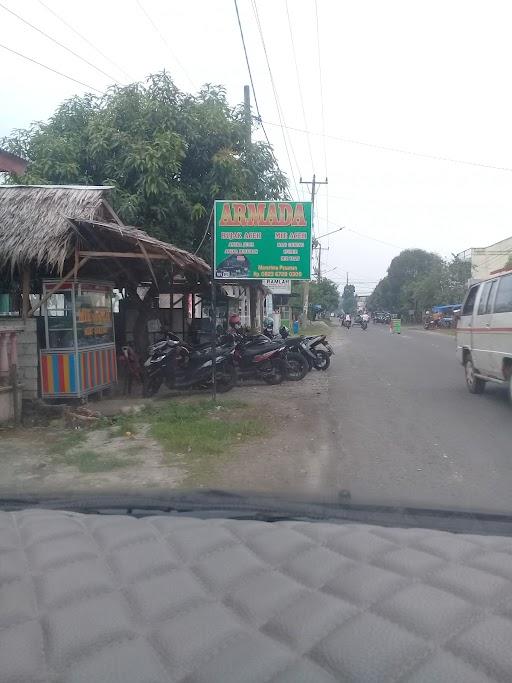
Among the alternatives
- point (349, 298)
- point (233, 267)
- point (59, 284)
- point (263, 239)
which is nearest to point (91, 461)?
point (59, 284)

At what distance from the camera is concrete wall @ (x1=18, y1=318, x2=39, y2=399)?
960cm

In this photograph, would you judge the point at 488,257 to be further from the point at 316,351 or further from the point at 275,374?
the point at 275,374

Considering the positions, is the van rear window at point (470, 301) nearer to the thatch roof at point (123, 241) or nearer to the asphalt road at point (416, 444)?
the asphalt road at point (416, 444)

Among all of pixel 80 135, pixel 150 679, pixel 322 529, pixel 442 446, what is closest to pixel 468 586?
pixel 322 529

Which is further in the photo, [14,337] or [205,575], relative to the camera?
[14,337]

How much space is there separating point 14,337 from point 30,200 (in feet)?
7.25

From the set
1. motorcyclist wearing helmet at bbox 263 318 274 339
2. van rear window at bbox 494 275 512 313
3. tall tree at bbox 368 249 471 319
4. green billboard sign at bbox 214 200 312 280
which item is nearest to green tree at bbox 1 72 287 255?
green billboard sign at bbox 214 200 312 280

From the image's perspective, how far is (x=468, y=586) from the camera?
5.86 feet

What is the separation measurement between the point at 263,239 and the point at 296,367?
2.87 metres

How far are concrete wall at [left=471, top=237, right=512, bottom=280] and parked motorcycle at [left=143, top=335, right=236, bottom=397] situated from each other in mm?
40280

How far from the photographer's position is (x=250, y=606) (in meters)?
1.73

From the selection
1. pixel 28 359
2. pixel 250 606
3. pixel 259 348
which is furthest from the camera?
pixel 259 348

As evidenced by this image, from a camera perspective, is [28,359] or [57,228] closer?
[57,228]

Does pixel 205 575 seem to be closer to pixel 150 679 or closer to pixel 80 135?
pixel 150 679
